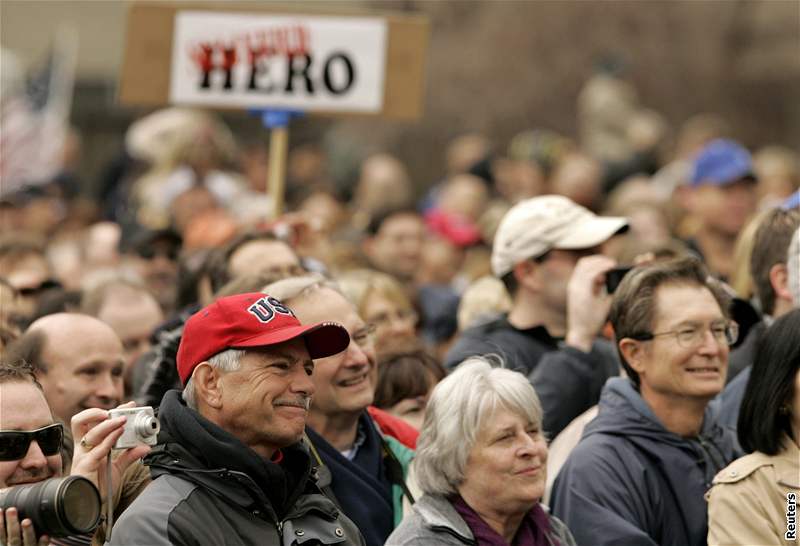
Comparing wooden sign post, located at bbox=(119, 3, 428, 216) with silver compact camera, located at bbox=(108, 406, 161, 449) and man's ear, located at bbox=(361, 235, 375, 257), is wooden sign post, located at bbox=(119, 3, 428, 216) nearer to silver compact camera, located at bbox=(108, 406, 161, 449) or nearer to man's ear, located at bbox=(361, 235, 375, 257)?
man's ear, located at bbox=(361, 235, 375, 257)

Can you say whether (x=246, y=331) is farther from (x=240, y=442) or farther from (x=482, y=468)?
(x=482, y=468)

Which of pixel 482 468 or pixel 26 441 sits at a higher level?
pixel 26 441

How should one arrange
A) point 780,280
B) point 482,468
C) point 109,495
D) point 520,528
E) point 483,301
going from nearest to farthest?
point 109,495
point 482,468
point 520,528
point 780,280
point 483,301

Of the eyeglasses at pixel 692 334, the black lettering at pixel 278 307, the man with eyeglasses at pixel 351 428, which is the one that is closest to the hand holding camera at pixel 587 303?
the eyeglasses at pixel 692 334

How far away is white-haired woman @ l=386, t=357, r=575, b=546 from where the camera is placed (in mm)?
6023

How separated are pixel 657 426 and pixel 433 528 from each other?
48.9 inches

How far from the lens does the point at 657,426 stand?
22.2ft

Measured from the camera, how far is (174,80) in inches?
401

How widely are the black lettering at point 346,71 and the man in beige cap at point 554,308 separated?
204cm

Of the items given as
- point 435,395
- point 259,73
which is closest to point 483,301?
point 259,73

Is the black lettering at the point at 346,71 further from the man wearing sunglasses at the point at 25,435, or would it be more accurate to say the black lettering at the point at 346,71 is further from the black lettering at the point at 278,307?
the man wearing sunglasses at the point at 25,435

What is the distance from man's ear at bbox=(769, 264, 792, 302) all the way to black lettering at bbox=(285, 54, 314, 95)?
11.4ft

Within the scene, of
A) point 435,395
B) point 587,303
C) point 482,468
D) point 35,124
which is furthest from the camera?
point 35,124

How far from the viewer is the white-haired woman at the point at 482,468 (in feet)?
19.8
